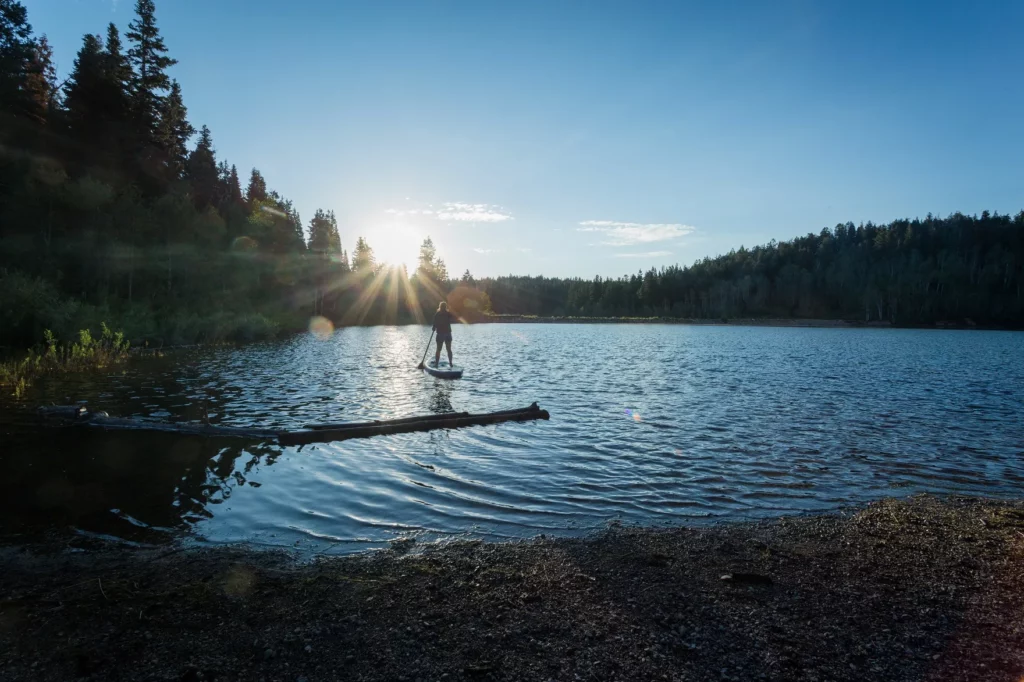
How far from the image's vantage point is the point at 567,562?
7.23 meters

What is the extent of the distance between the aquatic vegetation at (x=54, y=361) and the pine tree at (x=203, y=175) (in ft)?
158

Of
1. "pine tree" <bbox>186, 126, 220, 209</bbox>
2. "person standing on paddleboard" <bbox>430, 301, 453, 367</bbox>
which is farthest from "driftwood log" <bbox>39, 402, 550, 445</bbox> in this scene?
"pine tree" <bbox>186, 126, 220, 209</bbox>

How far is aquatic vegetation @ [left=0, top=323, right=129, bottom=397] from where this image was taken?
68.2 feet

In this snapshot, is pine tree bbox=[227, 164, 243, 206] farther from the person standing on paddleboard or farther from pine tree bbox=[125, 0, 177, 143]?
the person standing on paddleboard

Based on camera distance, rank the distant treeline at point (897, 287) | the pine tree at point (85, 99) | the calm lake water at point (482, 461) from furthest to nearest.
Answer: the distant treeline at point (897, 287) < the pine tree at point (85, 99) < the calm lake water at point (482, 461)

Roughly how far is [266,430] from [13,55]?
1925 inches

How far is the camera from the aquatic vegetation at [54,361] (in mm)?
20781

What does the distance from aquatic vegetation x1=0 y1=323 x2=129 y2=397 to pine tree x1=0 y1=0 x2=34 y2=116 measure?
2553 cm

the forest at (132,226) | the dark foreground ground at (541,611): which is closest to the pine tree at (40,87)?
the forest at (132,226)

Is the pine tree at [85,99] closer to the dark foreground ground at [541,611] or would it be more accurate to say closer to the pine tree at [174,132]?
the pine tree at [174,132]

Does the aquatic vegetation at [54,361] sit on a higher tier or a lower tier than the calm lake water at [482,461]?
Result: higher

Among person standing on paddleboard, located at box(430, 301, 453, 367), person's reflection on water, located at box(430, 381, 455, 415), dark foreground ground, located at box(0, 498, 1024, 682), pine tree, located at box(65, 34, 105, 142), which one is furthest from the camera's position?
pine tree, located at box(65, 34, 105, 142)

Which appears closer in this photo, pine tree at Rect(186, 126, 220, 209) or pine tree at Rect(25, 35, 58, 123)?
pine tree at Rect(25, 35, 58, 123)

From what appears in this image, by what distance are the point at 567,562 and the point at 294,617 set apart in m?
3.35
